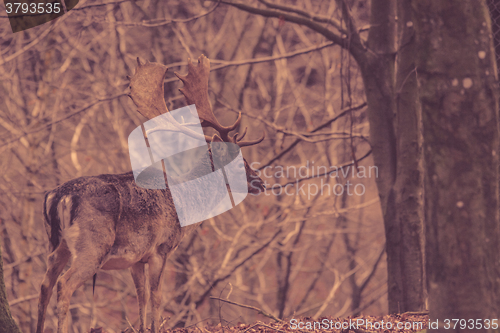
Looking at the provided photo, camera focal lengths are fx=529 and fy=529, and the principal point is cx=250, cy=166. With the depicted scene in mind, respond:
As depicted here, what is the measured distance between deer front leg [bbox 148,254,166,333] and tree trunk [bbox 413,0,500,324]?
2.33 meters

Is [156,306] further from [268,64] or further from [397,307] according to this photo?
[268,64]

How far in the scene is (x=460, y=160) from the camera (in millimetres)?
3588

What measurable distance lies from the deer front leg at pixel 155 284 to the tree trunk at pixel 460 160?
233 cm

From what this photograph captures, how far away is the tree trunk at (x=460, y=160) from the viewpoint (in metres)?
3.57

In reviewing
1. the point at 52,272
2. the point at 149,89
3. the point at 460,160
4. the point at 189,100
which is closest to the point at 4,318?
the point at 52,272

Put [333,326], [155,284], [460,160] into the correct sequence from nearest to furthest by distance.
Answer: [460,160] < [155,284] < [333,326]

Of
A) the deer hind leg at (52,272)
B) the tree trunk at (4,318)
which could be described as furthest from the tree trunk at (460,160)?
the tree trunk at (4,318)

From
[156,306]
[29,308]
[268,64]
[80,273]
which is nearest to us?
[80,273]

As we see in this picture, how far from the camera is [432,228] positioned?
368cm

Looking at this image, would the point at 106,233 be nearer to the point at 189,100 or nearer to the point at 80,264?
the point at 80,264

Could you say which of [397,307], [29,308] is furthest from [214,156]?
[29,308]

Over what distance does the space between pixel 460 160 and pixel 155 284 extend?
9.09ft

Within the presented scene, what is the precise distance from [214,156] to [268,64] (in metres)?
7.30

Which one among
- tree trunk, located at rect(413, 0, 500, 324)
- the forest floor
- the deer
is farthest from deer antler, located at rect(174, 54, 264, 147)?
tree trunk, located at rect(413, 0, 500, 324)
